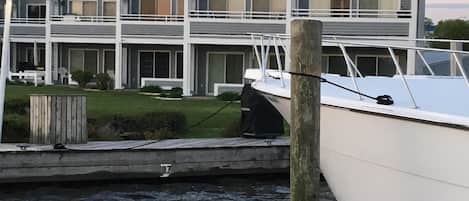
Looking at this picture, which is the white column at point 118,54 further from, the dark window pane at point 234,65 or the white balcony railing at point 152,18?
the dark window pane at point 234,65

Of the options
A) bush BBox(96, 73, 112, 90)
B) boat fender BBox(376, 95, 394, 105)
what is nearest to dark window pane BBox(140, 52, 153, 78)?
bush BBox(96, 73, 112, 90)

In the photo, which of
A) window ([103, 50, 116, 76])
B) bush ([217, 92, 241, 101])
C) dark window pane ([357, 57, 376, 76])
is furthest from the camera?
window ([103, 50, 116, 76])

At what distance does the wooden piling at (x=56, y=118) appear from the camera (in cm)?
1506

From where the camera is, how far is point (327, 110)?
32.1ft

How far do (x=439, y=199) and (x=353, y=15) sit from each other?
25.6 metres

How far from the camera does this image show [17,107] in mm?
19750

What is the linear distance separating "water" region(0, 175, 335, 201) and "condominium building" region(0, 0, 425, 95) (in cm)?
1634

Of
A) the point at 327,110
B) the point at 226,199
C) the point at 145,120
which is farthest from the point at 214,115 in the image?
the point at 327,110

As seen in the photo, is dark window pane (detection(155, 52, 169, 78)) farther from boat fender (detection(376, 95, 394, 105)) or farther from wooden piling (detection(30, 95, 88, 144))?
boat fender (detection(376, 95, 394, 105))

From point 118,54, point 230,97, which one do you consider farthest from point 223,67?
point 230,97

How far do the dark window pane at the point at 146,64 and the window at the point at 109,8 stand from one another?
307cm

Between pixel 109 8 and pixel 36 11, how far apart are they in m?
6.82

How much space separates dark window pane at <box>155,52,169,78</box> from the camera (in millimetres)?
37469

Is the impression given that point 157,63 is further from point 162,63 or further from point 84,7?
point 84,7
